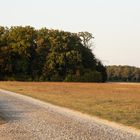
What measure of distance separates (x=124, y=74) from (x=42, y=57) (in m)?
84.1

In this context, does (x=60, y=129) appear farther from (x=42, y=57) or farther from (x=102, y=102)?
(x=42, y=57)

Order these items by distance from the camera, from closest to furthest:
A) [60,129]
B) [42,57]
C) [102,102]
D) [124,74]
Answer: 1. [60,129]
2. [102,102]
3. [42,57]
4. [124,74]

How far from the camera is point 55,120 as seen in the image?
22.4 meters

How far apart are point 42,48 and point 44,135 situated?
98.2 meters

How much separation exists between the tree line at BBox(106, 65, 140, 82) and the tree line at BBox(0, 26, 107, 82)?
2798 inches

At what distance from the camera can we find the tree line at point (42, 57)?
110250mm

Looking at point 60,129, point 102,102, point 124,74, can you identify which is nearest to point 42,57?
point 102,102

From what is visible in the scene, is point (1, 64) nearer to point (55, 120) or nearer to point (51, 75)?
point (51, 75)

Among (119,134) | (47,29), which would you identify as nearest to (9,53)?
(47,29)

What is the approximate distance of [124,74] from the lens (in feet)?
632

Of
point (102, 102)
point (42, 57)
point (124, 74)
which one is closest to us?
point (102, 102)

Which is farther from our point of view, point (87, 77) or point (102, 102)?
point (87, 77)

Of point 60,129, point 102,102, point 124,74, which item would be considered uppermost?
point 124,74

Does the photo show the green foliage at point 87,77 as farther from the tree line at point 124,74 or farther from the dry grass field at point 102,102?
the tree line at point 124,74
